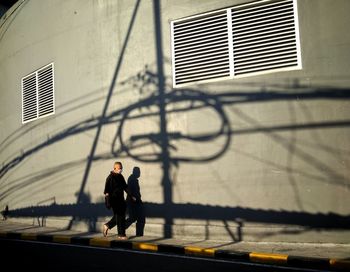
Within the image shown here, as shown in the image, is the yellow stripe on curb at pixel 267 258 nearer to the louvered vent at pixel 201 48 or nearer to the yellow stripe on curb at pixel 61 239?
the louvered vent at pixel 201 48

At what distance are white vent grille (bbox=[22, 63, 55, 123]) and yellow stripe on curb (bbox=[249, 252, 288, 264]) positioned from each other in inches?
308

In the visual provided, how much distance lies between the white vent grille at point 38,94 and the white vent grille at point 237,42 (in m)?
4.90

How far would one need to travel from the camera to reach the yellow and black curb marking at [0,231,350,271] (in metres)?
6.38

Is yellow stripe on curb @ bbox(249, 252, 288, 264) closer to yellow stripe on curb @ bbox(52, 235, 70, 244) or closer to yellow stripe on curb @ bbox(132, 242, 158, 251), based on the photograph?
yellow stripe on curb @ bbox(132, 242, 158, 251)

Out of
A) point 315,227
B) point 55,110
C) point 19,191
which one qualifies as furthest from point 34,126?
point 315,227

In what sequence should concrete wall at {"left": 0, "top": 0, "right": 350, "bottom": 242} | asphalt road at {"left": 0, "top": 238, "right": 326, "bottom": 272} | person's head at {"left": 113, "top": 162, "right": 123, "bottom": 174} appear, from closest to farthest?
1. asphalt road at {"left": 0, "top": 238, "right": 326, "bottom": 272}
2. concrete wall at {"left": 0, "top": 0, "right": 350, "bottom": 242}
3. person's head at {"left": 113, "top": 162, "right": 123, "bottom": 174}

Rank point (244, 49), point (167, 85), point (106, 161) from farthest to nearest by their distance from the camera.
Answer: point (106, 161), point (167, 85), point (244, 49)

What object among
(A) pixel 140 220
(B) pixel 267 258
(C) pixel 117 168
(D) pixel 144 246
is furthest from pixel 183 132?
(B) pixel 267 258

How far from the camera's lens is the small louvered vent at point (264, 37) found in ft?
27.4

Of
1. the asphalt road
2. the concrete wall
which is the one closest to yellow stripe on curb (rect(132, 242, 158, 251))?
the asphalt road

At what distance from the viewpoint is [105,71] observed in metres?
10.8

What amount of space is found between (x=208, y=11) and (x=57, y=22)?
5312mm

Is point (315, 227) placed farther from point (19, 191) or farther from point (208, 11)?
point (19, 191)

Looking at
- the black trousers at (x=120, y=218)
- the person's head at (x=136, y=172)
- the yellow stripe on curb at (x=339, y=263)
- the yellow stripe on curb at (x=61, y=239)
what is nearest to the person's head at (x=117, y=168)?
the person's head at (x=136, y=172)
